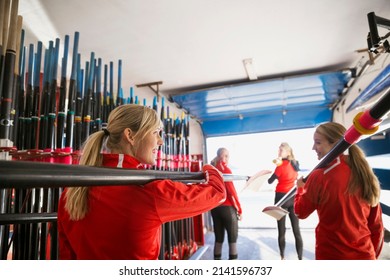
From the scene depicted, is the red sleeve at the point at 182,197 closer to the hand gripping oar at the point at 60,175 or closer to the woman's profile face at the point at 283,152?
the hand gripping oar at the point at 60,175

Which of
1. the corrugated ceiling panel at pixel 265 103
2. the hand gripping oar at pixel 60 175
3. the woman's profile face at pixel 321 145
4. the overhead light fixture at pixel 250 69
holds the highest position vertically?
the overhead light fixture at pixel 250 69

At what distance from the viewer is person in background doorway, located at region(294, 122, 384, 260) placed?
27.0 inches

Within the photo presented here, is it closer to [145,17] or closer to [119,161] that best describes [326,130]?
[119,161]

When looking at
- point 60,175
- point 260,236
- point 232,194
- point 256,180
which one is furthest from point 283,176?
point 60,175

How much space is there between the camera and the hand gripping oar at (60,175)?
19 cm

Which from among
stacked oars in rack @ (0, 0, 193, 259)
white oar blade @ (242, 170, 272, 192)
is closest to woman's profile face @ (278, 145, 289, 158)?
white oar blade @ (242, 170, 272, 192)

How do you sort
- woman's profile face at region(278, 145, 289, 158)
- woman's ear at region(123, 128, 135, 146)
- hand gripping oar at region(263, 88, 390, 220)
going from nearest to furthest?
hand gripping oar at region(263, 88, 390, 220) → woman's ear at region(123, 128, 135, 146) → woman's profile face at region(278, 145, 289, 158)

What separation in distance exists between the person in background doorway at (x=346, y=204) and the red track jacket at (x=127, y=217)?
0.45 meters

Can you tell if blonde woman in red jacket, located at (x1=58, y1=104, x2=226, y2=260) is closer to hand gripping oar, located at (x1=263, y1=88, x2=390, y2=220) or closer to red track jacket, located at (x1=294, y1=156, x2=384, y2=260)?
hand gripping oar, located at (x1=263, y1=88, x2=390, y2=220)

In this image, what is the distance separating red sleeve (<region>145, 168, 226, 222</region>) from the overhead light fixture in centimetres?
173

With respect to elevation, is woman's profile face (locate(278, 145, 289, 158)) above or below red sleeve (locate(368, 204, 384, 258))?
above

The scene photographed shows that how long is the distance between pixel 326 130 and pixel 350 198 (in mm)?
214

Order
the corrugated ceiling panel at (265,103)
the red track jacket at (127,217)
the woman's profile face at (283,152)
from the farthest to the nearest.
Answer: the corrugated ceiling panel at (265,103)
the woman's profile face at (283,152)
the red track jacket at (127,217)

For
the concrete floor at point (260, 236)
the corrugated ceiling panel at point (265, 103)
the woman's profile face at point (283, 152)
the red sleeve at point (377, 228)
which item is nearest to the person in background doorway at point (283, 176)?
the woman's profile face at point (283, 152)
